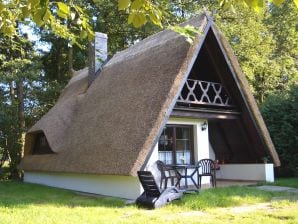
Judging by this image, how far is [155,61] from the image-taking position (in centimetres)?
1285

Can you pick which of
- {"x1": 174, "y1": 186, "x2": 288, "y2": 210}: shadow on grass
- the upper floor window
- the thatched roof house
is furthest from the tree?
{"x1": 174, "y1": 186, "x2": 288, "y2": 210}: shadow on grass

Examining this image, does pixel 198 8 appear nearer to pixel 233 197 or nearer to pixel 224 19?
pixel 224 19

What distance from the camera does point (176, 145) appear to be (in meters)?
Result: 13.0

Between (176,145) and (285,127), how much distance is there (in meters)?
4.66

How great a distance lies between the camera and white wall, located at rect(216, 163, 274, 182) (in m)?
13.0

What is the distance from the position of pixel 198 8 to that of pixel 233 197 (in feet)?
55.7

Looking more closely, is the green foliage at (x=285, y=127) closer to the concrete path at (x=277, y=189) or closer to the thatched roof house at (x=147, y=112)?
the thatched roof house at (x=147, y=112)

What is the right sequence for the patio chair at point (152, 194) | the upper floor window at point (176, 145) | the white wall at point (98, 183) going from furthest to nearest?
the upper floor window at point (176, 145) < the white wall at point (98, 183) < the patio chair at point (152, 194)

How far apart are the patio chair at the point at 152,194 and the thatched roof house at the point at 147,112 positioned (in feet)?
1.57

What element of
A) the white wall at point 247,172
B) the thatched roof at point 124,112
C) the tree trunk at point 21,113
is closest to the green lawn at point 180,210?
the thatched roof at point 124,112

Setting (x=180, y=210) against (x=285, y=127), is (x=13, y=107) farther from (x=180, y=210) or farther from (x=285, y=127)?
(x=180, y=210)

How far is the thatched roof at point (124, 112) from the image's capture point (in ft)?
34.8

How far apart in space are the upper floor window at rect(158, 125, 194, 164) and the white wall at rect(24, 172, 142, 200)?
72.7 inches

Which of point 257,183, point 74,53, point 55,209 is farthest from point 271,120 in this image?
point 74,53
